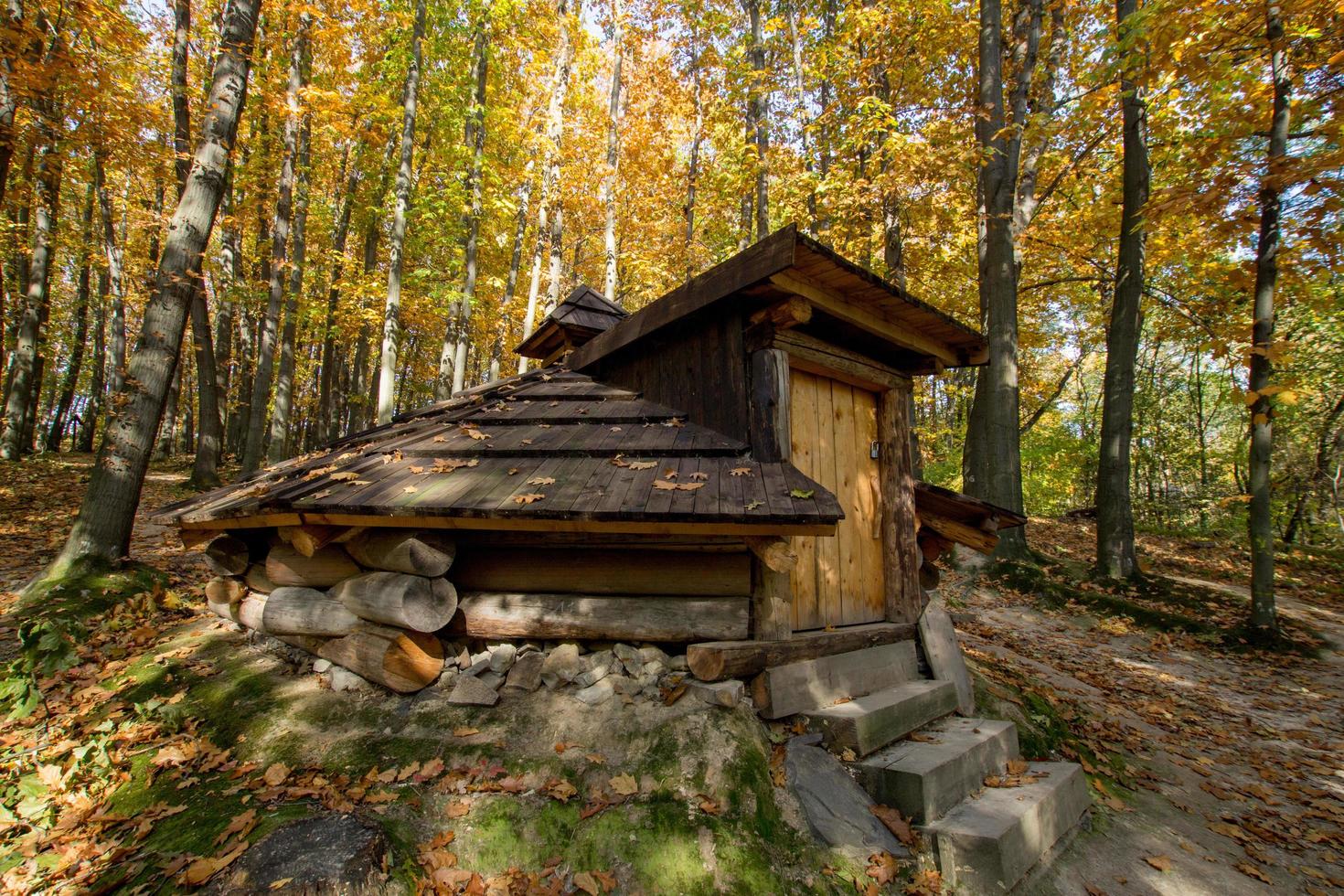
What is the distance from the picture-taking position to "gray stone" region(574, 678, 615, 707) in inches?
144

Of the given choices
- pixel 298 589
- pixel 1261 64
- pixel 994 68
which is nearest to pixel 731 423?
pixel 298 589

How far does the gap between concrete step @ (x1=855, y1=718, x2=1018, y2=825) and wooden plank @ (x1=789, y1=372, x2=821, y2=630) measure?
111 cm

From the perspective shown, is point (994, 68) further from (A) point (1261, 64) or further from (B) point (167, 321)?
(B) point (167, 321)

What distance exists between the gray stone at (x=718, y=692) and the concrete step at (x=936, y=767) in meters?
1.00

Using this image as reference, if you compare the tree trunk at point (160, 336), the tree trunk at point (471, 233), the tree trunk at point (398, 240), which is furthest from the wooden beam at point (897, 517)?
the tree trunk at point (471, 233)

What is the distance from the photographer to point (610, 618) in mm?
3871

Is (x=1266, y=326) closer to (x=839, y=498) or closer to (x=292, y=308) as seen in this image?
(x=839, y=498)

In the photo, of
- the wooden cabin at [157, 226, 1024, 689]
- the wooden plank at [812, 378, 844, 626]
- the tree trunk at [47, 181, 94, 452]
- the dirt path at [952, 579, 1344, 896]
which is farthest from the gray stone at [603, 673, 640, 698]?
the tree trunk at [47, 181, 94, 452]

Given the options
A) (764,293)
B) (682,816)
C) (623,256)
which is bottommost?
(682,816)

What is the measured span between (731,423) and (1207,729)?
6355 mm

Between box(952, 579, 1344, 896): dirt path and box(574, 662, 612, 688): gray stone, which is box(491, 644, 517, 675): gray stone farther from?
box(952, 579, 1344, 896): dirt path

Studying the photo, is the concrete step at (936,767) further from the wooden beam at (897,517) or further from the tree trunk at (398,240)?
the tree trunk at (398,240)

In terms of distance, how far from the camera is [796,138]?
15.3 meters

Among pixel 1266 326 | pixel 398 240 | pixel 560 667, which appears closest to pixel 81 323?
pixel 398 240
